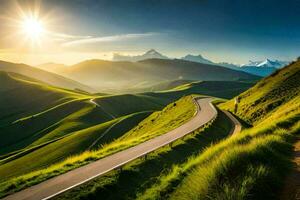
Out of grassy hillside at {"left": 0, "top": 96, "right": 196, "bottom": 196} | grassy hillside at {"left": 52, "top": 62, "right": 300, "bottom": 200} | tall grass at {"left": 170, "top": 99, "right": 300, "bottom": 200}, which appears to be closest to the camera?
tall grass at {"left": 170, "top": 99, "right": 300, "bottom": 200}

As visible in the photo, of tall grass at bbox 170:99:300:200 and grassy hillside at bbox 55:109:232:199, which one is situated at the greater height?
tall grass at bbox 170:99:300:200

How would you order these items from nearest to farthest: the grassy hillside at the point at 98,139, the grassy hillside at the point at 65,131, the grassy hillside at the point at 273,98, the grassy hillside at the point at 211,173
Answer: the grassy hillside at the point at 211,173 → the grassy hillside at the point at 273,98 → the grassy hillside at the point at 98,139 → the grassy hillside at the point at 65,131

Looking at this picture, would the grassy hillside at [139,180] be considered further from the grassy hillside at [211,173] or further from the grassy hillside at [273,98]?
the grassy hillside at [273,98]

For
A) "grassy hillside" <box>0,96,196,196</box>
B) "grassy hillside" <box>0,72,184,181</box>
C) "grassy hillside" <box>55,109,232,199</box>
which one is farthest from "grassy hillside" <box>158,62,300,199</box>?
"grassy hillside" <box>0,72,184,181</box>

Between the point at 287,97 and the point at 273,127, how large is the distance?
138ft

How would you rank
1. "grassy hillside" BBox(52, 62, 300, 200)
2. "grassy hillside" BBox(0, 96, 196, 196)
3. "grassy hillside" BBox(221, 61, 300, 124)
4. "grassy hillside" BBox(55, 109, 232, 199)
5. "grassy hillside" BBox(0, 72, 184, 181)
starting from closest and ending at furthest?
"grassy hillside" BBox(52, 62, 300, 200) → "grassy hillside" BBox(55, 109, 232, 199) → "grassy hillside" BBox(221, 61, 300, 124) → "grassy hillside" BBox(0, 96, 196, 196) → "grassy hillside" BBox(0, 72, 184, 181)

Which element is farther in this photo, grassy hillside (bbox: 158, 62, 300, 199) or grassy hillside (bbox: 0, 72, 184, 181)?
grassy hillside (bbox: 0, 72, 184, 181)

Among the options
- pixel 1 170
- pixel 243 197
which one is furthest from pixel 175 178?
pixel 1 170

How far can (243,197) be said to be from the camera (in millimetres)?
8422

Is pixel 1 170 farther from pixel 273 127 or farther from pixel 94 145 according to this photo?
pixel 273 127

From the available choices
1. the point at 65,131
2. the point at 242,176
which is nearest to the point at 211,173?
the point at 242,176

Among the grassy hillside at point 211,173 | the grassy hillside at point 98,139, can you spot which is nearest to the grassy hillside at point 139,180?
the grassy hillside at point 211,173

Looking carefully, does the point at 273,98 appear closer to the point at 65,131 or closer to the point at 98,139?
→ the point at 98,139

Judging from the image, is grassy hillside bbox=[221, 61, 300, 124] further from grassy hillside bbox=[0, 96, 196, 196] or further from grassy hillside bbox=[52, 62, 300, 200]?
grassy hillside bbox=[52, 62, 300, 200]
